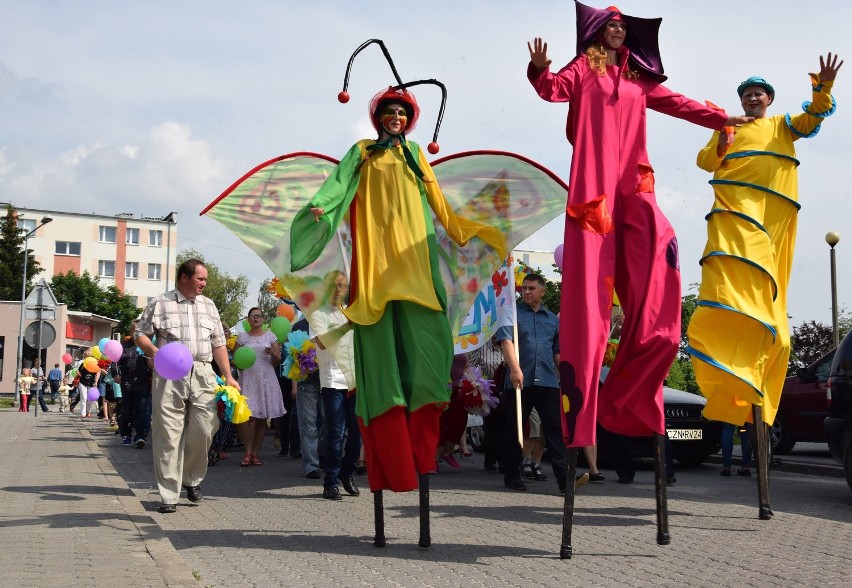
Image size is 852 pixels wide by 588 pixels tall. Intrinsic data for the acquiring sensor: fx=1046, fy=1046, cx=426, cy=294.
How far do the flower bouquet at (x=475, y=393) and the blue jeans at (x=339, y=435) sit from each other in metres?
2.52

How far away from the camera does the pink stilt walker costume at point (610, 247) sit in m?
6.07

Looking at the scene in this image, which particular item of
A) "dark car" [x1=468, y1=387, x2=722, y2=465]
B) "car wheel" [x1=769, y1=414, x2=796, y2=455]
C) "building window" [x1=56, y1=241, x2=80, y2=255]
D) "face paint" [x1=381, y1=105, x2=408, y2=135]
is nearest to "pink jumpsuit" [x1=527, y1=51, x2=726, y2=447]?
"face paint" [x1=381, y1=105, x2=408, y2=135]

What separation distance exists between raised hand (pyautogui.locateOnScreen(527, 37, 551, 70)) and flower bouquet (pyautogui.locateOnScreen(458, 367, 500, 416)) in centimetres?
652

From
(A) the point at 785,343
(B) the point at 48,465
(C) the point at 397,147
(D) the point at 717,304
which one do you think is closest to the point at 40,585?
(C) the point at 397,147

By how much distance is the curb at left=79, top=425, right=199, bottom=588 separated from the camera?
5.21 m

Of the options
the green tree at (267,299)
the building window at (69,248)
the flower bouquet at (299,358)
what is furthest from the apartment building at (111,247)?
the flower bouquet at (299,358)

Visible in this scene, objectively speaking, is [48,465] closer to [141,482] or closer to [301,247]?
[141,482]

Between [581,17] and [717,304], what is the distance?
2.50 metres

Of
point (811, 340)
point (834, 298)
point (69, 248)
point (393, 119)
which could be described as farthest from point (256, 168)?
point (69, 248)

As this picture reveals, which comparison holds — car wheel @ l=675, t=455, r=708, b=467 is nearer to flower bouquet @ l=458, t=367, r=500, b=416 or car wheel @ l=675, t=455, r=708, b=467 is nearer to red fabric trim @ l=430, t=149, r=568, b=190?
flower bouquet @ l=458, t=367, r=500, b=416

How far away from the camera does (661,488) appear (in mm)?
6176

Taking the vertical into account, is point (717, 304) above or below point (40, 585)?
above

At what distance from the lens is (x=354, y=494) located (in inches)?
384

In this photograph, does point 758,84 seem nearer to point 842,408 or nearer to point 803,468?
point 842,408
